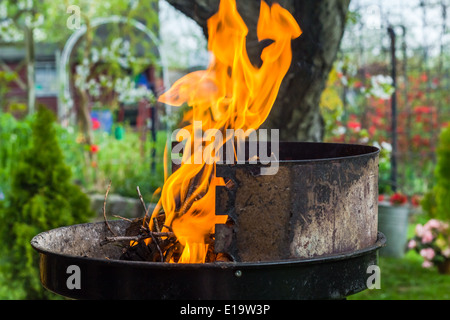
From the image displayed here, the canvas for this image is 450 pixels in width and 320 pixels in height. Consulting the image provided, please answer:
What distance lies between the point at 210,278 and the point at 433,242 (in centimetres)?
428

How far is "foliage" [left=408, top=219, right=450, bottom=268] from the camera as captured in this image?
5603 mm

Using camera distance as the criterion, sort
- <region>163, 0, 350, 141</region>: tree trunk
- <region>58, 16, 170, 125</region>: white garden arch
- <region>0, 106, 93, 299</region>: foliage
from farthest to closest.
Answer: <region>58, 16, 170, 125</region>: white garden arch → <region>0, 106, 93, 299</region>: foliage → <region>163, 0, 350, 141</region>: tree trunk

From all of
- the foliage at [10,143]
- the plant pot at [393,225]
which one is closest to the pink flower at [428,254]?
the plant pot at [393,225]

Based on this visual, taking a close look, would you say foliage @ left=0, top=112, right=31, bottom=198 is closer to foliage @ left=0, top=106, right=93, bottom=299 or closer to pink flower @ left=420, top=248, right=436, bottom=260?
foliage @ left=0, top=106, right=93, bottom=299

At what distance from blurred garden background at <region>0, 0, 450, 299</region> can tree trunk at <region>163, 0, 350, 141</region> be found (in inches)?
9.9

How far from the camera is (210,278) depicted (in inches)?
73.8

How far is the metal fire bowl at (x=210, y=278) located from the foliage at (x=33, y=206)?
7.62 ft

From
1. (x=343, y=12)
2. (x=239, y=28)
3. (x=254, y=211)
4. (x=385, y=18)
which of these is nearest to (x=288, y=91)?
(x=343, y=12)

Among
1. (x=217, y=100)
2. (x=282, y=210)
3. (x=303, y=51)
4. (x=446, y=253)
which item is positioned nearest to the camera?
(x=282, y=210)

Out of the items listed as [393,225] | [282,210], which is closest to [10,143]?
[393,225]

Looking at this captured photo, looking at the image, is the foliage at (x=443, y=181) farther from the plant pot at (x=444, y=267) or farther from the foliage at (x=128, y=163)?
the foliage at (x=128, y=163)

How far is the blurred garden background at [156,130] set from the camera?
14.3 feet

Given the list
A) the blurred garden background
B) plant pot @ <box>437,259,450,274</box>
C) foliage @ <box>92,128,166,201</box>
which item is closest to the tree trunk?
the blurred garden background

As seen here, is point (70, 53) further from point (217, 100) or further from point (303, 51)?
point (217, 100)
